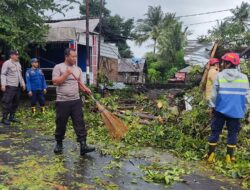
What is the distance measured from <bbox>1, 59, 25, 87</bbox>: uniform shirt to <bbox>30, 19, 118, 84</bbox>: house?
22.3ft

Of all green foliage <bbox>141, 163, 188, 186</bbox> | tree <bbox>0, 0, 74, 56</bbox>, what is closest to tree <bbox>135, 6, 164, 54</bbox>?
tree <bbox>0, 0, 74, 56</bbox>

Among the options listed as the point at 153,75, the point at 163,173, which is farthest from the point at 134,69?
the point at 163,173

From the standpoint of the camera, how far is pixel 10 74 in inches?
345

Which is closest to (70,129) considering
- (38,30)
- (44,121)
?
(44,121)

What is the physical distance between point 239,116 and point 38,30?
10608 mm

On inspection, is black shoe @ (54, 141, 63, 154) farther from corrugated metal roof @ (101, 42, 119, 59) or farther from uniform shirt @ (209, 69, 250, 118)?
corrugated metal roof @ (101, 42, 119, 59)

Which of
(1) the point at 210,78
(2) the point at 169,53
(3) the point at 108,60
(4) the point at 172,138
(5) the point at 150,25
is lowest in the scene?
(4) the point at 172,138

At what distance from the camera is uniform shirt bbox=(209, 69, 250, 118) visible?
5.80 m

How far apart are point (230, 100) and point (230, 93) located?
12 centimetres

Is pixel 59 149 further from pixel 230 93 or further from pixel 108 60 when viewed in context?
pixel 108 60

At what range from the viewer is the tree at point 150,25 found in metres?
51.9

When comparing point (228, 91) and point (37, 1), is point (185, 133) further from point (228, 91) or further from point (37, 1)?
point (37, 1)

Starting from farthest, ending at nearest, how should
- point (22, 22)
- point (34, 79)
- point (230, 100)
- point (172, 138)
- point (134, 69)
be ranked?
Answer: point (134, 69)
point (22, 22)
point (34, 79)
point (172, 138)
point (230, 100)

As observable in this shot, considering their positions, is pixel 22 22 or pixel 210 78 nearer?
pixel 210 78
